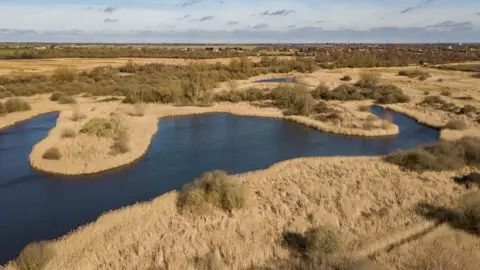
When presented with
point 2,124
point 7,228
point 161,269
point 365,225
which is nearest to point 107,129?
point 7,228

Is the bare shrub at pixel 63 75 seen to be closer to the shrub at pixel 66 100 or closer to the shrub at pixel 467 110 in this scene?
the shrub at pixel 66 100

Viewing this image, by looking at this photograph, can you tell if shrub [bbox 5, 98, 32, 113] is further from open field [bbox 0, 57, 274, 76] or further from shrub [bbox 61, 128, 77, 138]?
open field [bbox 0, 57, 274, 76]

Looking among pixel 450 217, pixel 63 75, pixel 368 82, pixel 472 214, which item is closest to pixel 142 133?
pixel 450 217

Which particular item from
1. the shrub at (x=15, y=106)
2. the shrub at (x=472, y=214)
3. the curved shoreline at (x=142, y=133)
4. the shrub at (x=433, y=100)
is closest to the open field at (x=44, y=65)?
the shrub at (x=15, y=106)

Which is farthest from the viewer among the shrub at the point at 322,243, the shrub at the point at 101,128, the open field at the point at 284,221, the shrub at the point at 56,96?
the shrub at the point at 56,96

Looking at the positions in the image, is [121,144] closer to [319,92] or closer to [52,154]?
[52,154]

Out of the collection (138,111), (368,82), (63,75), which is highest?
(63,75)
